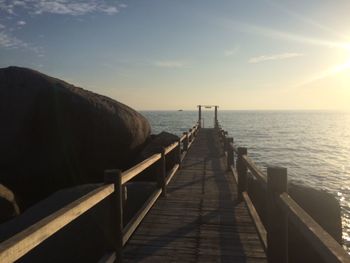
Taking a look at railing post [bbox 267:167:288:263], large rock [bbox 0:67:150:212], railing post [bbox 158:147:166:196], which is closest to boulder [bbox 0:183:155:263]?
railing post [bbox 158:147:166:196]

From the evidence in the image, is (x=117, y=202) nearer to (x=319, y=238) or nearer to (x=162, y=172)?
(x=319, y=238)

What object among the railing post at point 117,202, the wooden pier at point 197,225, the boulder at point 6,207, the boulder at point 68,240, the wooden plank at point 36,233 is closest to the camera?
the wooden plank at point 36,233

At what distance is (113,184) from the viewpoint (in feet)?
15.4

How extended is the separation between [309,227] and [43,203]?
23.5ft

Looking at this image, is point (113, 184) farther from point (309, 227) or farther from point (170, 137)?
point (170, 137)

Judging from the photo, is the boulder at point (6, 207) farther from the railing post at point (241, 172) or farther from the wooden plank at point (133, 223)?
the railing post at point (241, 172)

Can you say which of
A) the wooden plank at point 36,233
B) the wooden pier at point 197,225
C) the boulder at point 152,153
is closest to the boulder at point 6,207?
the wooden pier at point 197,225

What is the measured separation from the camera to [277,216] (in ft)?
14.0

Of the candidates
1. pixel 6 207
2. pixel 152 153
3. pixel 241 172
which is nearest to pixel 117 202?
pixel 241 172

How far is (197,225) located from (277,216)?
2733 millimetres

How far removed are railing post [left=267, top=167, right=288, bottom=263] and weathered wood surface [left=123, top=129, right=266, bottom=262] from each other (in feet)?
2.95

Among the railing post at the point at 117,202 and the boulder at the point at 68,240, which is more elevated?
the railing post at the point at 117,202

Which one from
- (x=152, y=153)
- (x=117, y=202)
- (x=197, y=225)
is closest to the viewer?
(x=117, y=202)

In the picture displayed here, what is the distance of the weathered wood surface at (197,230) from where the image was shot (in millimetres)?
5398
